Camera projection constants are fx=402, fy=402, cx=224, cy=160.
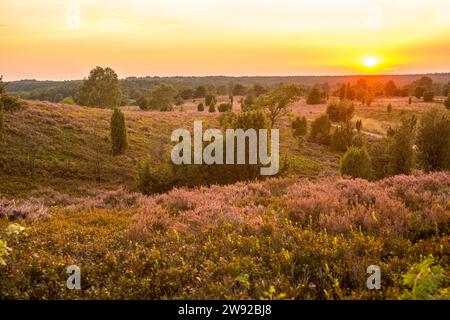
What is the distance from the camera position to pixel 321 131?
169 ft

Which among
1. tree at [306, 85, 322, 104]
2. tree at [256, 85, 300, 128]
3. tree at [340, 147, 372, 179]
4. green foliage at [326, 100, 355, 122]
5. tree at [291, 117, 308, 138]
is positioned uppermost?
tree at [306, 85, 322, 104]

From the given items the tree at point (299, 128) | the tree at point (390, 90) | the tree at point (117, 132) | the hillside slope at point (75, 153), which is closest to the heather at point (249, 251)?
the hillside slope at point (75, 153)

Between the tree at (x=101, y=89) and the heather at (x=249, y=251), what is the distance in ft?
248

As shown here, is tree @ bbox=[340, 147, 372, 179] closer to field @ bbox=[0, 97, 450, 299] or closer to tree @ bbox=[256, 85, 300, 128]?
field @ bbox=[0, 97, 450, 299]

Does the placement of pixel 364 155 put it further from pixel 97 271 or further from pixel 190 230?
pixel 97 271

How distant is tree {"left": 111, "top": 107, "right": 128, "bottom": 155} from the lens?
107ft

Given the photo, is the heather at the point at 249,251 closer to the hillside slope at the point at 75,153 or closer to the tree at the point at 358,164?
the tree at the point at 358,164

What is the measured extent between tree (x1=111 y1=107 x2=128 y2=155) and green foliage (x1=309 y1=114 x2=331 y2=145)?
27.1 m

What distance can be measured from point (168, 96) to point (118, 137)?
59.3m

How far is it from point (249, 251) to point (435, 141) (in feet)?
60.6

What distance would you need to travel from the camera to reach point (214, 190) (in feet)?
43.8

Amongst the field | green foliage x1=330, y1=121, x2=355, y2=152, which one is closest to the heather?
the field

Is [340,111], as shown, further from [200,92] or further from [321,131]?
[200,92]
